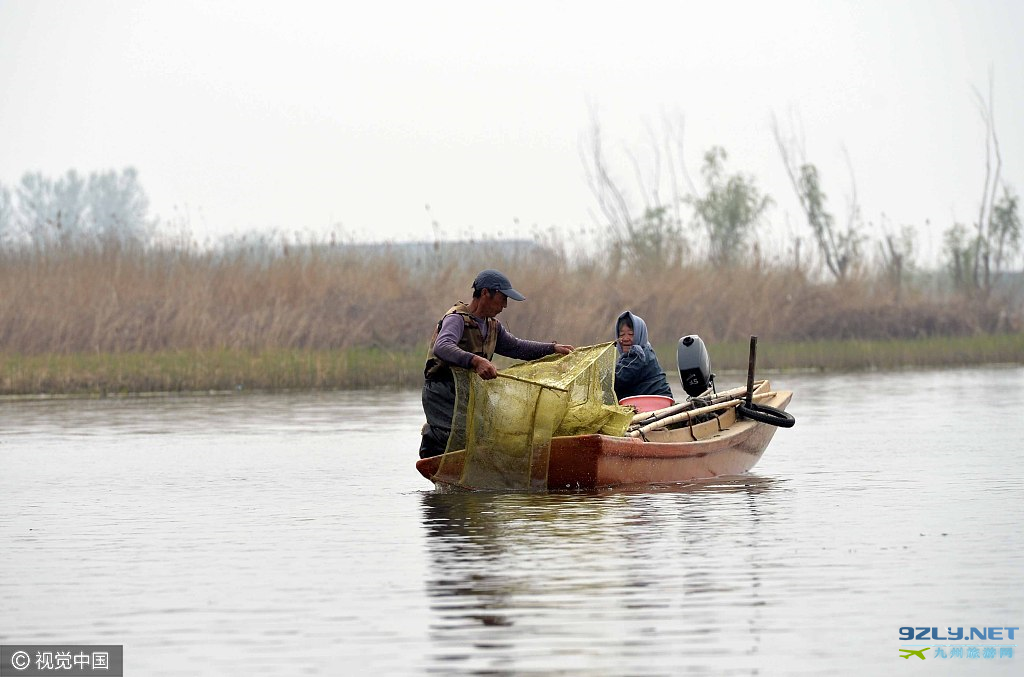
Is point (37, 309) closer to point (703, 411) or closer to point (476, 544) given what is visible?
point (703, 411)

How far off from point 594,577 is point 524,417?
3342mm

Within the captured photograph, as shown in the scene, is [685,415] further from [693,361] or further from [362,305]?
[362,305]

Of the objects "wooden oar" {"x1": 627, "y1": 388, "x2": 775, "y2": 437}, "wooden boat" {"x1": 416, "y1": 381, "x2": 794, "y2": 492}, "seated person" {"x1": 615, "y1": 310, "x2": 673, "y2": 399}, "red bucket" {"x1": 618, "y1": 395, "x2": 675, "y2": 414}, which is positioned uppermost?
"seated person" {"x1": 615, "y1": 310, "x2": 673, "y2": 399}

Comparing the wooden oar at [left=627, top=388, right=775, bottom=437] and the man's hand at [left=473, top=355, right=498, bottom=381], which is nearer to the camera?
the man's hand at [left=473, top=355, right=498, bottom=381]

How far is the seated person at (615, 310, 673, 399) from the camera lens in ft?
45.9

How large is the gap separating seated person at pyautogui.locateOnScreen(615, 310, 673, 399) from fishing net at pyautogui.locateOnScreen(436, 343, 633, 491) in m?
1.44

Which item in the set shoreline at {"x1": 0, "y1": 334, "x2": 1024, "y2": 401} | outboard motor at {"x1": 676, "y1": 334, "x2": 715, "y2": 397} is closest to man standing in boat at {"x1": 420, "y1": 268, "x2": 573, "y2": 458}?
outboard motor at {"x1": 676, "y1": 334, "x2": 715, "y2": 397}

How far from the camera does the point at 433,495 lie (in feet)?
41.8

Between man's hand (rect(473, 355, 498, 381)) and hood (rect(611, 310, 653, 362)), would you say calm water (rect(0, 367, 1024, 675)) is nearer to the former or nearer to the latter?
man's hand (rect(473, 355, 498, 381))

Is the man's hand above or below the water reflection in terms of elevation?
above

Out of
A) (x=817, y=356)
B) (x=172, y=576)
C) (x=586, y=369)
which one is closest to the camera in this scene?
(x=172, y=576)

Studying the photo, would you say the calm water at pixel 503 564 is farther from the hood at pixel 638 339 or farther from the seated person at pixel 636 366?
the hood at pixel 638 339

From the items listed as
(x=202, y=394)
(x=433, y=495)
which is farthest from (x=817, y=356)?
(x=433, y=495)

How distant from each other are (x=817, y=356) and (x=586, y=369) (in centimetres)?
1979
